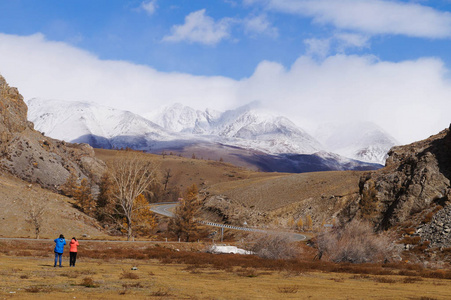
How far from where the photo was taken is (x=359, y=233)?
53875 mm

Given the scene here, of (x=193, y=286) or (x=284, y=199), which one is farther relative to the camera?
(x=284, y=199)

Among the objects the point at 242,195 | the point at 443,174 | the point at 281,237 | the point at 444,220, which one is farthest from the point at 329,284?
the point at 242,195

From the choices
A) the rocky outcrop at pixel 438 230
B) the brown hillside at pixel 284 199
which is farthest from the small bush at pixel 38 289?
the brown hillside at pixel 284 199

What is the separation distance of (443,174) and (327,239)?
2243 cm

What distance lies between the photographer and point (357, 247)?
50156mm

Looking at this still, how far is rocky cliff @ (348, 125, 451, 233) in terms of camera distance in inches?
2457

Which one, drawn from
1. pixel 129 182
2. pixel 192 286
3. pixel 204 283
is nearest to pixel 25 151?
pixel 129 182

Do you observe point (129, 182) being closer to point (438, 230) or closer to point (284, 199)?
point (438, 230)

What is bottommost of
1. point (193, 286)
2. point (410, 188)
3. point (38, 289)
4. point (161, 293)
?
point (193, 286)

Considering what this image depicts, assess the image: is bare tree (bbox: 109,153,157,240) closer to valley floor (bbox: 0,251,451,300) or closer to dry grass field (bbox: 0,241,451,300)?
dry grass field (bbox: 0,241,451,300)

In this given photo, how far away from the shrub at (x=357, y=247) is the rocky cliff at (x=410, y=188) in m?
10.1

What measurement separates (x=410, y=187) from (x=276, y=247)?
2573 centimetres

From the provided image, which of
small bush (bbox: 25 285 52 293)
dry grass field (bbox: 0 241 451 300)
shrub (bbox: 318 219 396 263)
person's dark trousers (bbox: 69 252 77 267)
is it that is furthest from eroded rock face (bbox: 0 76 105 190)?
small bush (bbox: 25 285 52 293)

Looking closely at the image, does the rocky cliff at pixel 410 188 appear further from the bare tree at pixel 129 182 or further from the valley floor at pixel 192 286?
the bare tree at pixel 129 182
